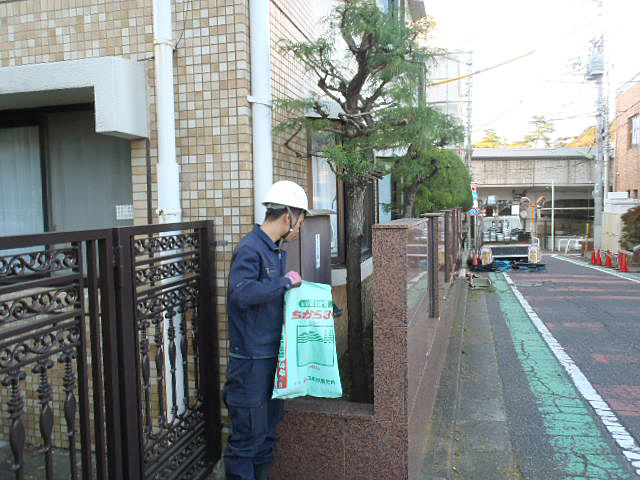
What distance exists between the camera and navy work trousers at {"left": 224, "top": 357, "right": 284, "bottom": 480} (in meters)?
3.43

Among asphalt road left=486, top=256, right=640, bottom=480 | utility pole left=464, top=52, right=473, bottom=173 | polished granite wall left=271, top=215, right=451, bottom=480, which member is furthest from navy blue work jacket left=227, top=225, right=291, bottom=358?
utility pole left=464, top=52, right=473, bottom=173

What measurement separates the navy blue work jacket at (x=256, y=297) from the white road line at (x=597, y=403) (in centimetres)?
307

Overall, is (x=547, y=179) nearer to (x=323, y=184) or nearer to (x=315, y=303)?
(x=323, y=184)

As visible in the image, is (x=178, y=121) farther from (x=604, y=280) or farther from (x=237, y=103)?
(x=604, y=280)

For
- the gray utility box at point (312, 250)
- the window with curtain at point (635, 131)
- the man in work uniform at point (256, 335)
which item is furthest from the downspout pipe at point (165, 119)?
the window with curtain at point (635, 131)

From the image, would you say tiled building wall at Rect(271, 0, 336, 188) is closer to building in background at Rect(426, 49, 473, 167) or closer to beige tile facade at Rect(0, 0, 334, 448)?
beige tile facade at Rect(0, 0, 334, 448)

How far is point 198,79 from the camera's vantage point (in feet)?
14.9

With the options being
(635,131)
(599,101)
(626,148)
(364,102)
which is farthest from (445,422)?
(626,148)

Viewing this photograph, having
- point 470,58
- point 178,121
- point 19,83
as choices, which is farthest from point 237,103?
point 470,58

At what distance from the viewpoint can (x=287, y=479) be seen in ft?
13.4

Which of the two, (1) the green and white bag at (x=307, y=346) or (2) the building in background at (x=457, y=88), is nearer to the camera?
(1) the green and white bag at (x=307, y=346)

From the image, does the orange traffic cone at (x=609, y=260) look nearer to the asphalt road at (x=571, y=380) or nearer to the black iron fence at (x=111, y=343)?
the asphalt road at (x=571, y=380)

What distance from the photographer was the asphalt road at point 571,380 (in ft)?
14.7

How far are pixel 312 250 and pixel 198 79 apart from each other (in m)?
1.70
